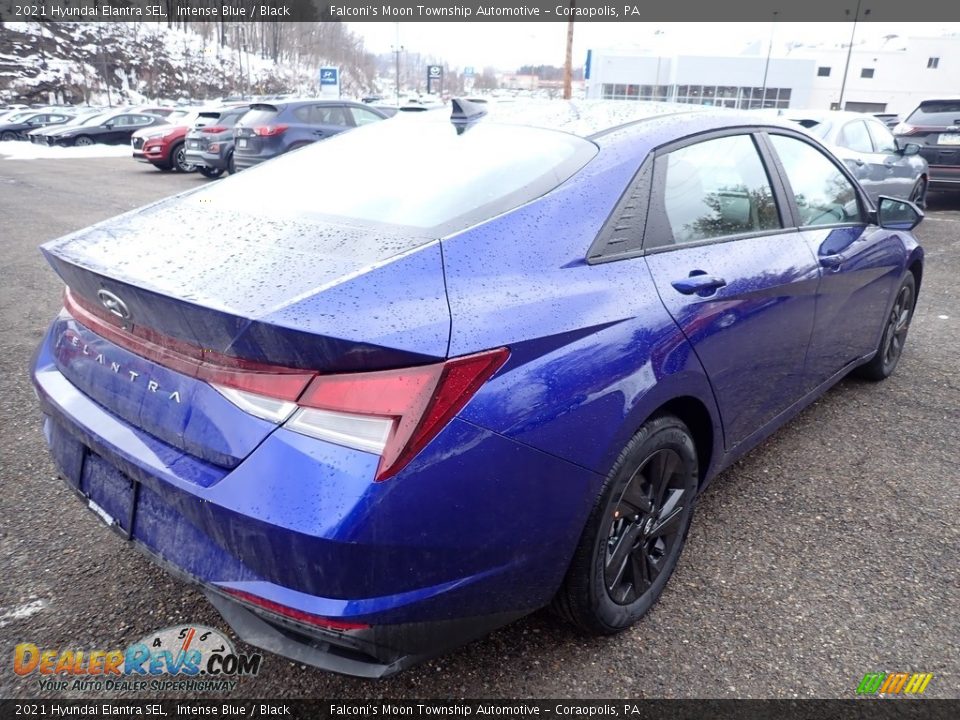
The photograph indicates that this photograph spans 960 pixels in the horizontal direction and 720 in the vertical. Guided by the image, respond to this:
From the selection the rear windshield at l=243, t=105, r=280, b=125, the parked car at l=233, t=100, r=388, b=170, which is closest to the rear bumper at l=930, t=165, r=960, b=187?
the parked car at l=233, t=100, r=388, b=170

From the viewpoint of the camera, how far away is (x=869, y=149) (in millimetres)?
8656

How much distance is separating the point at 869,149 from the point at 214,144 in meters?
→ 11.9

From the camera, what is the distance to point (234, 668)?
2010 mm

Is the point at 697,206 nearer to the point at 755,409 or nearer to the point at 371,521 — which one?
the point at 755,409

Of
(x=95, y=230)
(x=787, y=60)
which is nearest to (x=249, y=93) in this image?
(x=787, y=60)

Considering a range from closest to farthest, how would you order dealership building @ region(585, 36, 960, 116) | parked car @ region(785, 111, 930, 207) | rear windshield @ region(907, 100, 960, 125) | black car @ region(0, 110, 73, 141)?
parked car @ region(785, 111, 930, 207), rear windshield @ region(907, 100, 960, 125), black car @ region(0, 110, 73, 141), dealership building @ region(585, 36, 960, 116)

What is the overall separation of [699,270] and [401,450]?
1275 millimetres

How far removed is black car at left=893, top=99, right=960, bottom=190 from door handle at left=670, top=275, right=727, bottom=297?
1073cm

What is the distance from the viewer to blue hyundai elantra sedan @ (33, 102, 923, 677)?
58.1 inches

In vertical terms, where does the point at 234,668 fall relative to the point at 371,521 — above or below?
below

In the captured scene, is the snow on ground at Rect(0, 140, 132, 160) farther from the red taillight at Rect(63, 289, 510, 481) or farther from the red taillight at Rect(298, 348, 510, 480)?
the red taillight at Rect(298, 348, 510, 480)

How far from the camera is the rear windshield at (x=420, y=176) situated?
2029 mm

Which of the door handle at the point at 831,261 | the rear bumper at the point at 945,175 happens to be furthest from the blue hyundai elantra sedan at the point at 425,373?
the rear bumper at the point at 945,175

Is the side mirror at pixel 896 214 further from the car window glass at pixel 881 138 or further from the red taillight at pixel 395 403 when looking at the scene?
the car window glass at pixel 881 138
